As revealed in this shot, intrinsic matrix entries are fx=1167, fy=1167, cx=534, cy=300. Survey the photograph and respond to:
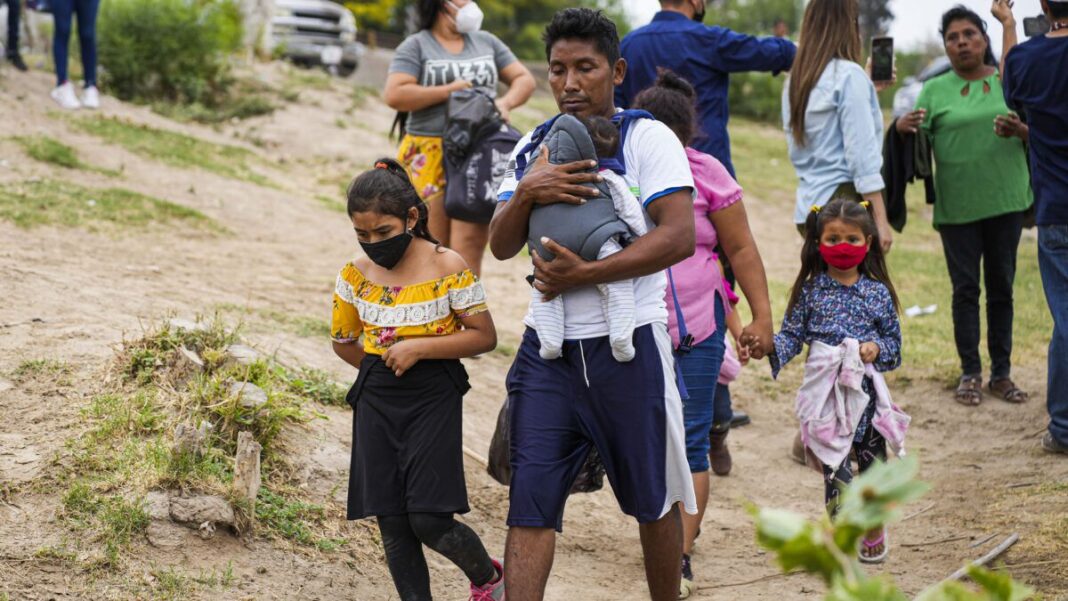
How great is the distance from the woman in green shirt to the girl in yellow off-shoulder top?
3605 mm

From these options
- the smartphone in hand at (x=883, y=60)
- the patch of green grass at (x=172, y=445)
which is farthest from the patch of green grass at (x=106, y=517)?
the smartphone in hand at (x=883, y=60)

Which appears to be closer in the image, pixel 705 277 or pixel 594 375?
pixel 594 375

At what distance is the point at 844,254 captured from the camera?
15.4 feet

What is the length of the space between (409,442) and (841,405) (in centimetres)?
191

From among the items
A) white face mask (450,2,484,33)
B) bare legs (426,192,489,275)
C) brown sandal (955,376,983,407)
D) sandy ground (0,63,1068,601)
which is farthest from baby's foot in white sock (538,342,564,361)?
brown sandal (955,376,983,407)

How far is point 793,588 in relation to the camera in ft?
14.6

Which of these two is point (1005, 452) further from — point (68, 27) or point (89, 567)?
point (68, 27)

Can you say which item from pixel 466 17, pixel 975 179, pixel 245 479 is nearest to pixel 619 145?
pixel 245 479

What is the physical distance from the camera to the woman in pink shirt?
13.4 feet

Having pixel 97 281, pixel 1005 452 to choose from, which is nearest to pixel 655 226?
pixel 1005 452

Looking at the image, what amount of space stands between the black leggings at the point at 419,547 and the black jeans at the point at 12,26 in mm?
9528

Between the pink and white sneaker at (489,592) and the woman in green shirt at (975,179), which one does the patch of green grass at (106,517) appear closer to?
the pink and white sneaker at (489,592)

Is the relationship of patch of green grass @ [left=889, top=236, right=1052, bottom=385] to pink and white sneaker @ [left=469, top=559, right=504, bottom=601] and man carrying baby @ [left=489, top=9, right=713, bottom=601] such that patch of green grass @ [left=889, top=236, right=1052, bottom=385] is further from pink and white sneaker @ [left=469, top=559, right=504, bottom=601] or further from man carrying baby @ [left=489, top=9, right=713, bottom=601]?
man carrying baby @ [left=489, top=9, right=713, bottom=601]

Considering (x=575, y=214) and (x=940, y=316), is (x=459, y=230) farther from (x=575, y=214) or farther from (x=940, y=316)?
(x=940, y=316)
